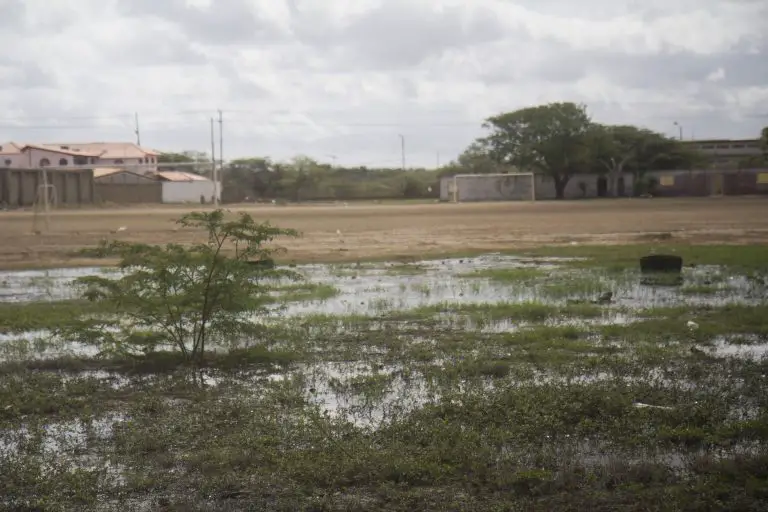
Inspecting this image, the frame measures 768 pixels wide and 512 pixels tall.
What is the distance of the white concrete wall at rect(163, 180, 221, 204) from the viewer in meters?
84.1

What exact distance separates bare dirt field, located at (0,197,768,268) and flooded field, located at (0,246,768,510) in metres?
13.7

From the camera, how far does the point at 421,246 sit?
31.0 metres

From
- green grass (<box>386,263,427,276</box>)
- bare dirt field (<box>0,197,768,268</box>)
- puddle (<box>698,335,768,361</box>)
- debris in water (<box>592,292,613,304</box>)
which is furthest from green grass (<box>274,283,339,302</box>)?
puddle (<box>698,335,768,361</box>)

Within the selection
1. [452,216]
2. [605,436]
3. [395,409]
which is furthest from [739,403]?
[452,216]

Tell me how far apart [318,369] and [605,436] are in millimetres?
3986

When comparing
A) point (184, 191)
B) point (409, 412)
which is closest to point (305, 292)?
point (409, 412)

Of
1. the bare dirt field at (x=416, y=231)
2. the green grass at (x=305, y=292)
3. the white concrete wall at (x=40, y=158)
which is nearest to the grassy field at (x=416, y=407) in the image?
the green grass at (x=305, y=292)

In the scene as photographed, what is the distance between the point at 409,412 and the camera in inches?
341

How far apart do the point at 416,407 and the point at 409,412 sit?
0.19 m

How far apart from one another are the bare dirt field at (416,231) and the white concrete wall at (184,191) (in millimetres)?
32339

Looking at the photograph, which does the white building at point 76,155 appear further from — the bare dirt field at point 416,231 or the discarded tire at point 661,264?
the discarded tire at point 661,264

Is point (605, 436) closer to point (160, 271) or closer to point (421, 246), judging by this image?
point (160, 271)

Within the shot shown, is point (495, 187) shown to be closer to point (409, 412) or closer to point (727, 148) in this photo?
point (727, 148)

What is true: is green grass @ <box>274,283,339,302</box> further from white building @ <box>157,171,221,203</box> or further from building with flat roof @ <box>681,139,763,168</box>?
building with flat roof @ <box>681,139,763,168</box>
